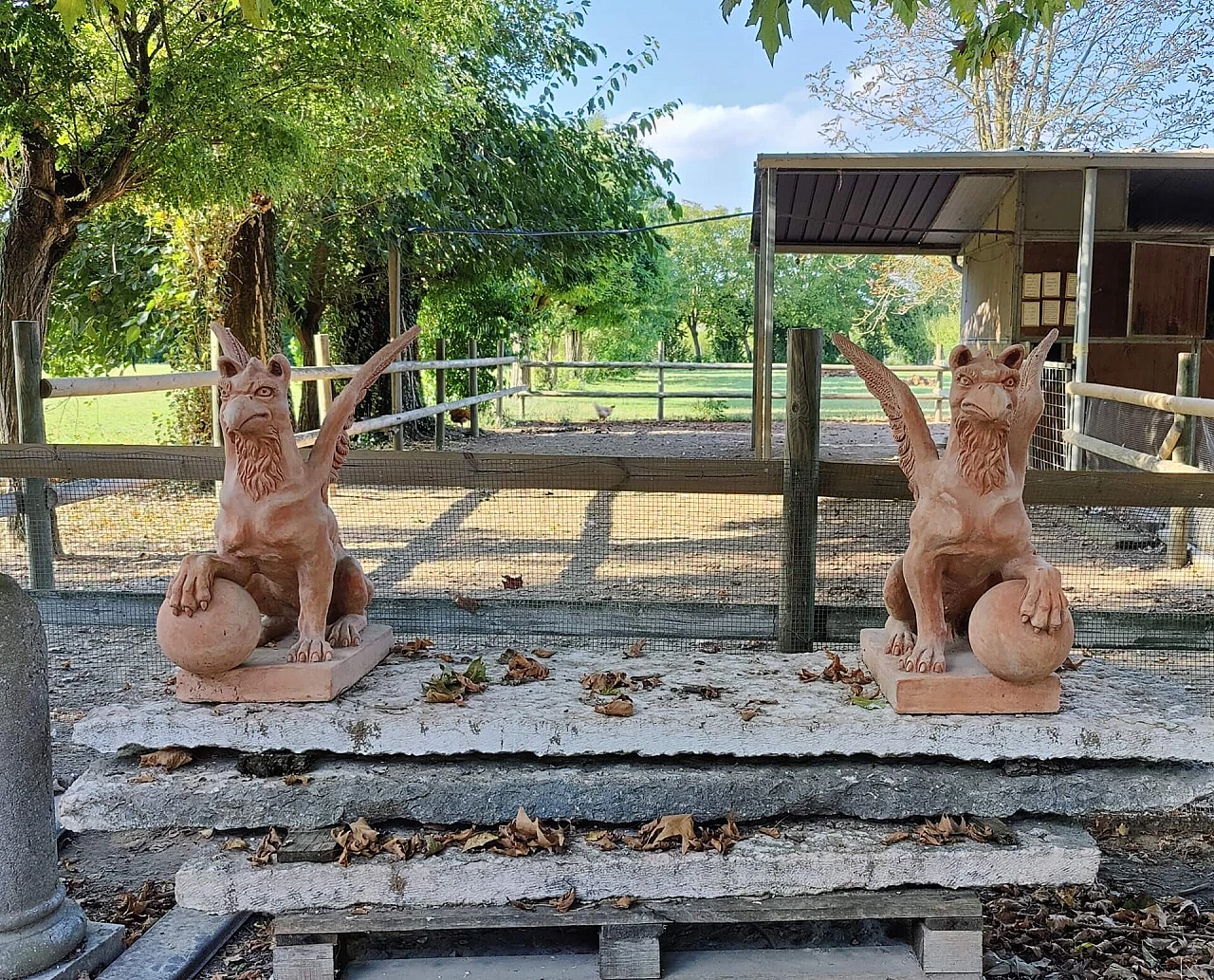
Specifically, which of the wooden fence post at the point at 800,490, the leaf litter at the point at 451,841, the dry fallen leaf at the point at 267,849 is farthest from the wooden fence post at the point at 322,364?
the leaf litter at the point at 451,841

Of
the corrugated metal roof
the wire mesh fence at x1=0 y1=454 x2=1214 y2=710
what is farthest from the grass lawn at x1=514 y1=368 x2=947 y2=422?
the wire mesh fence at x1=0 y1=454 x2=1214 y2=710

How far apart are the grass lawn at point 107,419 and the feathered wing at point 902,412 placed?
9509 mm

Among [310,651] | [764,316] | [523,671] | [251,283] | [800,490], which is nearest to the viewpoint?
[310,651]

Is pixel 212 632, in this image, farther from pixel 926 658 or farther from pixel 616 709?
pixel 926 658

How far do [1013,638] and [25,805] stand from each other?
2.43 m

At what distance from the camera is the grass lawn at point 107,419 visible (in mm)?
13633

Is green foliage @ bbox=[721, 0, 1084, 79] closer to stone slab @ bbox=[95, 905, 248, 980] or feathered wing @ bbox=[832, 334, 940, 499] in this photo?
feathered wing @ bbox=[832, 334, 940, 499]

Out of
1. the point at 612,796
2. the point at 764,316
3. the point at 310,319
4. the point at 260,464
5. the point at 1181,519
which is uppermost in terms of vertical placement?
the point at 310,319

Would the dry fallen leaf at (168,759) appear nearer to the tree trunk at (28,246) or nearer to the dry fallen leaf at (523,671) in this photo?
the dry fallen leaf at (523,671)

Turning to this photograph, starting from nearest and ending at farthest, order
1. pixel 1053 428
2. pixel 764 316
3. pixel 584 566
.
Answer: pixel 584 566
pixel 764 316
pixel 1053 428

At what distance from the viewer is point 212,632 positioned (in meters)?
2.51

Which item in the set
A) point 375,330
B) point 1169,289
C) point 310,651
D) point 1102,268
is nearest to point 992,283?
point 1102,268

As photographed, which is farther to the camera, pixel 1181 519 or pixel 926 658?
pixel 1181 519

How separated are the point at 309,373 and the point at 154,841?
580cm
